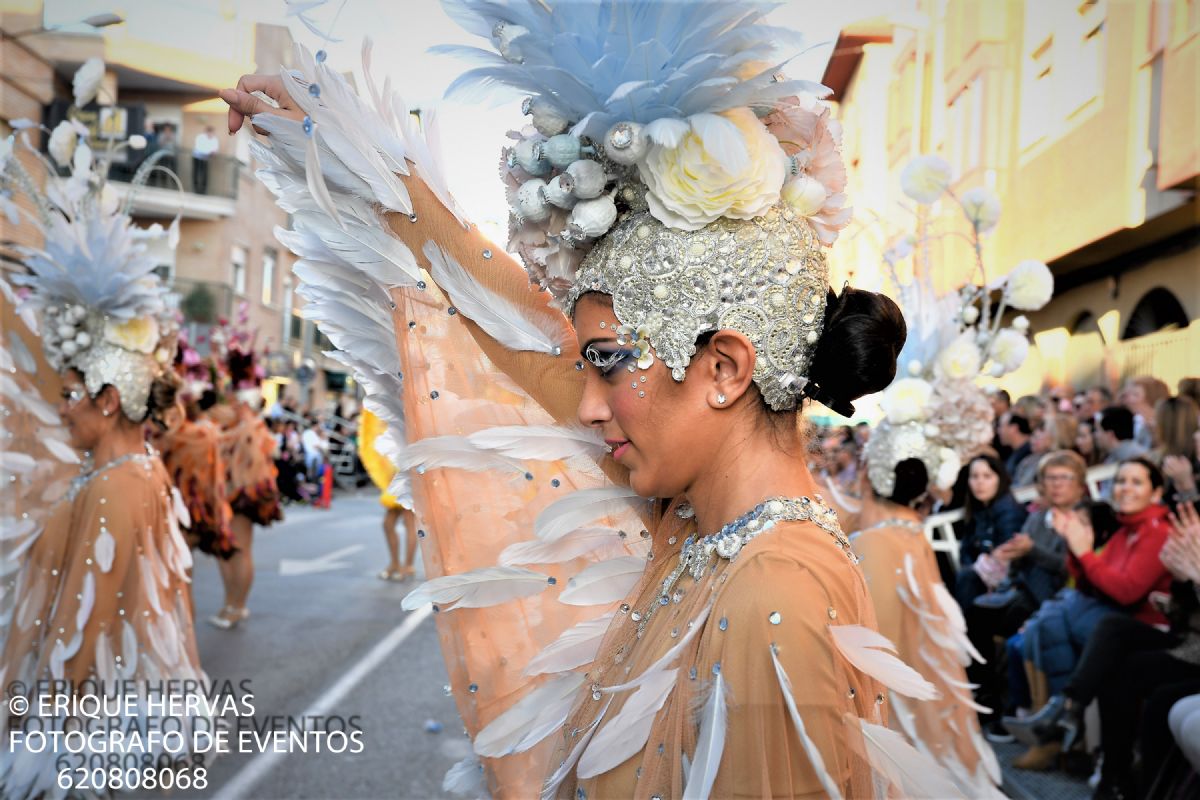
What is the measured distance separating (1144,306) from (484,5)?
4218mm

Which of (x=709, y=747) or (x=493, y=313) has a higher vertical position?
(x=493, y=313)

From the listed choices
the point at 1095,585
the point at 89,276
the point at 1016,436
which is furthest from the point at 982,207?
the point at 89,276

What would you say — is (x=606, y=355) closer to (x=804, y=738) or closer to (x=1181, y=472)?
(x=804, y=738)

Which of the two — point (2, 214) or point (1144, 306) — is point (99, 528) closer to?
point (2, 214)

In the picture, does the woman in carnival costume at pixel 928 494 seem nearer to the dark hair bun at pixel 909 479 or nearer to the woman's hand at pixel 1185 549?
the dark hair bun at pixel 909 479

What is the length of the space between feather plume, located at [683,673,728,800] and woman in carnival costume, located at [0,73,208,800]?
3.77 metres

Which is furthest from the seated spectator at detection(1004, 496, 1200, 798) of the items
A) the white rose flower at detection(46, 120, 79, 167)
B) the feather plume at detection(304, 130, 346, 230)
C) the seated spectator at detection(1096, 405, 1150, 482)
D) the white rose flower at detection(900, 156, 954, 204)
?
the white rose flower at detection(46, 120, 79, 167)

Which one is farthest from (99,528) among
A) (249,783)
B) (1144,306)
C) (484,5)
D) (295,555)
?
(295,555)

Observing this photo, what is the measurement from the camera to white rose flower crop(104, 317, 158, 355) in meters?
4.51

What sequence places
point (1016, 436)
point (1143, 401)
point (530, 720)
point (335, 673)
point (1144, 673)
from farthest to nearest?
point (1016, 436) < point (335, 673) < point (1143, 401) < point (1144, 673) < point (530, 720)

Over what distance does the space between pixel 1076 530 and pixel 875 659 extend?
14.0ft

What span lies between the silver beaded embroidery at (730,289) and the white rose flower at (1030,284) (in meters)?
3.27

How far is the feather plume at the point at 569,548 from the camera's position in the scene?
1898 millimetres

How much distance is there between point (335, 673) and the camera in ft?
20.2
